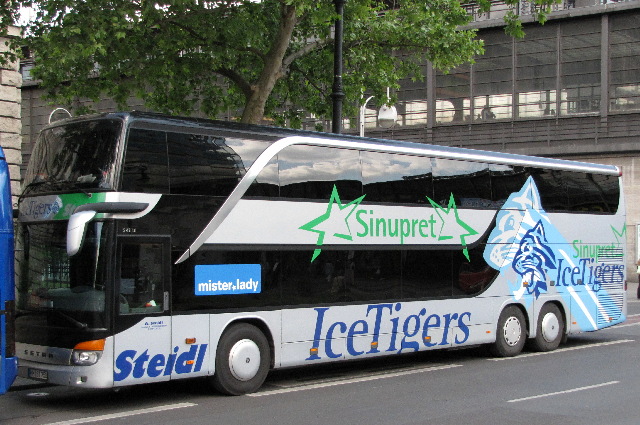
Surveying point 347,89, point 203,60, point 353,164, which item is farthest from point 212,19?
point 353,164

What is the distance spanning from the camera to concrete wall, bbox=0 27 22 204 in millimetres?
18672

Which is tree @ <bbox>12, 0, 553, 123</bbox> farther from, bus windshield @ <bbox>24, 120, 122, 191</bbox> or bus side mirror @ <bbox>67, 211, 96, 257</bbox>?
bus side mirror @ <bbox>67, 211, 96, 257</bbox>

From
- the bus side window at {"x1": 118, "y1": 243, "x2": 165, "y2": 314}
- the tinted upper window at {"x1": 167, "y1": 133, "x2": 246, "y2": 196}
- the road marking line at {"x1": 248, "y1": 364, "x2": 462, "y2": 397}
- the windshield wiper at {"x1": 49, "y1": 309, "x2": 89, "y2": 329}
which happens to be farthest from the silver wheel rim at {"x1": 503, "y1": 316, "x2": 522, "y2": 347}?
the windshield wiper at {"x1": 49, "y1": 309, "x2": 89, "y2": 329}

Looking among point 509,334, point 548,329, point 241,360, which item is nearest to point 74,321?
point 241,360

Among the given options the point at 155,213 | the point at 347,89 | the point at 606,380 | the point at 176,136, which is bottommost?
the point at 606,380

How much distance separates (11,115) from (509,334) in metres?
11.7

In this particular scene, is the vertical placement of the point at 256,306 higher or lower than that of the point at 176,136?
lower

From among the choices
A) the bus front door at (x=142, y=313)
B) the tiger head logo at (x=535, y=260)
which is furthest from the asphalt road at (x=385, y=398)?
the tiger head logo at (x=535, y=260)

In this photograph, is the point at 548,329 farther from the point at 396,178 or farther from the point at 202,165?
the point at 202,165

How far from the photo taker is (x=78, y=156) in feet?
35.8

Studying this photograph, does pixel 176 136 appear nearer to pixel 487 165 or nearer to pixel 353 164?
pixel 353 164

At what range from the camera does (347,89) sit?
72.8ft

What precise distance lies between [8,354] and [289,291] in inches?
175

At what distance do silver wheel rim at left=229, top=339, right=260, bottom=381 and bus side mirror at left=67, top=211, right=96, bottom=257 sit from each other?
9.68 feet
